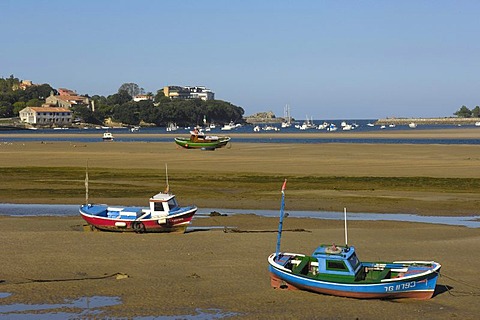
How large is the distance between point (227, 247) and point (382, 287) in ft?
24.6

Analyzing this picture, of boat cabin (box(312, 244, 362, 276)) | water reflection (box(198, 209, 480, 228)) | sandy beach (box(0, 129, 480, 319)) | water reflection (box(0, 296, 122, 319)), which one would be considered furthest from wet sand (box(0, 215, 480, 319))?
water reflection (box(198, 209, 480, 228))

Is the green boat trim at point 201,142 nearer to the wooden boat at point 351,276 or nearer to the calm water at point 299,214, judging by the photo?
the calm water at point 299,214

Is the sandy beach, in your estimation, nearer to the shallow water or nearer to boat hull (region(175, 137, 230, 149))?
the shallow water

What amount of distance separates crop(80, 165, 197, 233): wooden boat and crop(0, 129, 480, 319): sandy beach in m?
0.31

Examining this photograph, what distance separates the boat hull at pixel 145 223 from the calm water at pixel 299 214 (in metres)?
5.11

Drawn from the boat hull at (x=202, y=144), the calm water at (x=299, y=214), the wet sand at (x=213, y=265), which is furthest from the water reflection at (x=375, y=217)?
the boat hull at (x=202, y=144)

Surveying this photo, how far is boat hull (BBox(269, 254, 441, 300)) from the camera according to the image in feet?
53.5

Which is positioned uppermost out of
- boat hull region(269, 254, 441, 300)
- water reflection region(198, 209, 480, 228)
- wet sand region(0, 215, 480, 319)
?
boat hull region(269, 254, 441, 300)

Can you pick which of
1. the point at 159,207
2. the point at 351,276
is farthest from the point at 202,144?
the point at 351,276

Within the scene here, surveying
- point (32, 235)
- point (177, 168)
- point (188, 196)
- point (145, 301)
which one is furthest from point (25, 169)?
point (145, 301)

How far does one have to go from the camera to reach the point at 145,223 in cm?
2505

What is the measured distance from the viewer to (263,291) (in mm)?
17703

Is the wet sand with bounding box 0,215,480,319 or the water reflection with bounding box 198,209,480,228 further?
the water reflection with bounding box 198,209,480,228

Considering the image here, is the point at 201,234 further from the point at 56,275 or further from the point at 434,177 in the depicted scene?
the point at 434,177
